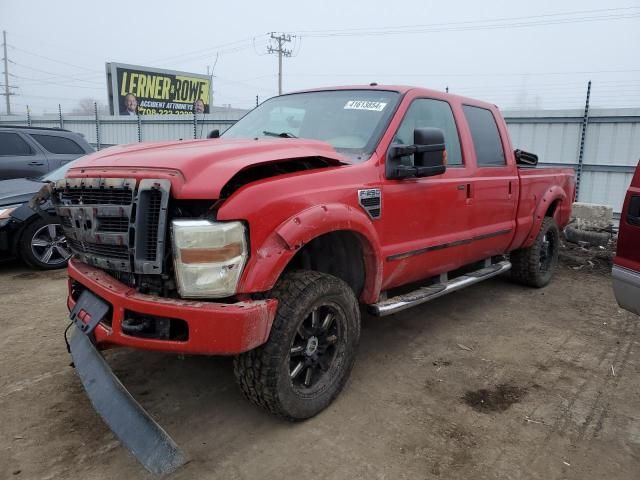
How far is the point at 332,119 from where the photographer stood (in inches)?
146

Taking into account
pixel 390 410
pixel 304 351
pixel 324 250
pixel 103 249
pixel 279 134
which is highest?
pixel 279 134

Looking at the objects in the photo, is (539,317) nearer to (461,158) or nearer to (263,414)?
(461,158)

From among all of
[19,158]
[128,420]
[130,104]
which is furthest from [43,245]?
[130,104]

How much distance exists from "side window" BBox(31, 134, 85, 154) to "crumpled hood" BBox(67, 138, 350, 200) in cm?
577

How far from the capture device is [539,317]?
4.81 meters

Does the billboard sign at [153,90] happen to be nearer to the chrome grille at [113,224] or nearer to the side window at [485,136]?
the side window at [485,136]

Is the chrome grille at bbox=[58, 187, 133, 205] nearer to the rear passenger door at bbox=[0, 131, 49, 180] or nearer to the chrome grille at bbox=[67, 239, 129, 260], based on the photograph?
the chrome grille at bbox=[67, 239, 129, 260]

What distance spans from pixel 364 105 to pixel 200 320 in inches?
83.7

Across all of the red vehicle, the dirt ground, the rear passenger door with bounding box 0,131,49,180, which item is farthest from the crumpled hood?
the rear passenger door with bounding box 0,131,49,180

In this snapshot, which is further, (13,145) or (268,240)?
(13,145)

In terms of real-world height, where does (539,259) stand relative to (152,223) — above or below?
below

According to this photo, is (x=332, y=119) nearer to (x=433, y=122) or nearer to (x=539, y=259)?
(x=433, y=122)

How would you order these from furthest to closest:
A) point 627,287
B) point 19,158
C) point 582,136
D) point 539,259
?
point 582,136, point 19,158, point 539,259, point 627,287

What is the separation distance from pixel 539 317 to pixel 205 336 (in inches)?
143
